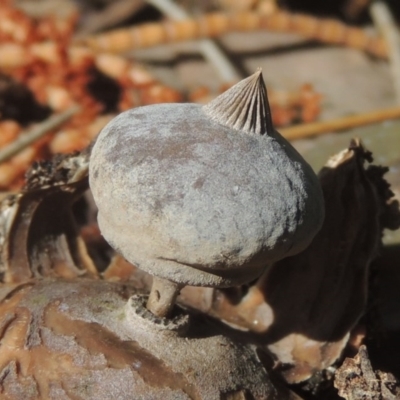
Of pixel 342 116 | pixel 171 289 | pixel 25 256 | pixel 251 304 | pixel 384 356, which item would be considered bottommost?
pixel 342 116

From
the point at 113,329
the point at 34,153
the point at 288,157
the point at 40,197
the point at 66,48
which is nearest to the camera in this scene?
the point at 288,157

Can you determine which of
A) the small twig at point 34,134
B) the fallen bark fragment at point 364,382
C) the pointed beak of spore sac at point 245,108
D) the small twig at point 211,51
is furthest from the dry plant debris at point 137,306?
the small twig at point 211,51

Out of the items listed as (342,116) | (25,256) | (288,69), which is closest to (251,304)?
(25,256)

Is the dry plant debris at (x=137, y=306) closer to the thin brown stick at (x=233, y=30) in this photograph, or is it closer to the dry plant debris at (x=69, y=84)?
the dry plant debris at (x=69, y=84)

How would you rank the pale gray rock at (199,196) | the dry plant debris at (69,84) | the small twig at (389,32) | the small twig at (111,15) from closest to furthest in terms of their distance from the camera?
the pale gray rock at (199,196) → the dry plant debris at (69,84) → the small twig at (389,32) → the small twig at (111,15)

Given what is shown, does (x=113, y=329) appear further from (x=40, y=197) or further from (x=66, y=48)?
(x=66, y=48)

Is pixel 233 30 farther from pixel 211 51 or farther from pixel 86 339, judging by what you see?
pixel 86 339
